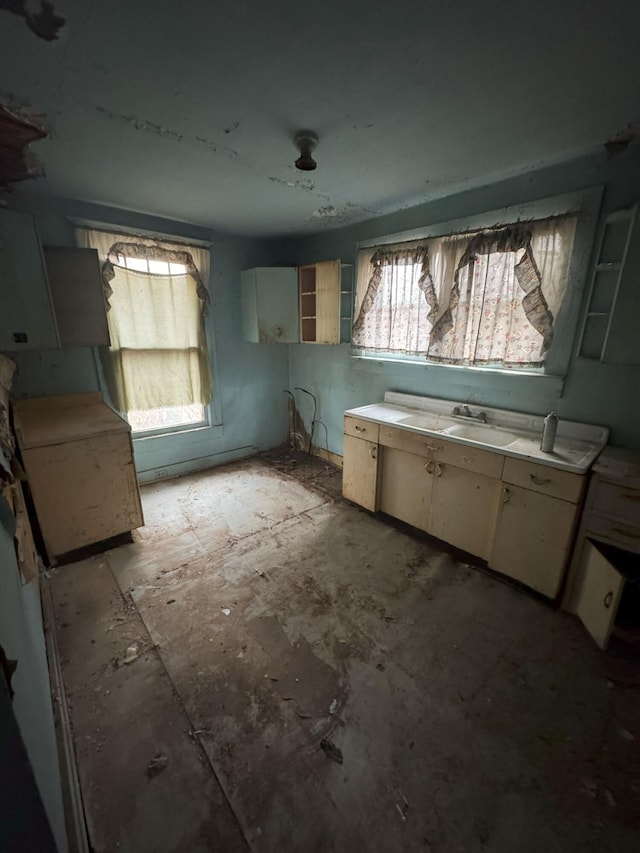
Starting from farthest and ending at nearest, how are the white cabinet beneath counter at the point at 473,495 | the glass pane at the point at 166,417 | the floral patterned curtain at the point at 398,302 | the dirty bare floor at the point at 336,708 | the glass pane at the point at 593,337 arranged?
the glass pane at the point at 166,417 → the floral patterned curtain at the point at 398,302 → the glass pane at the point at 593,337 → the white cabinet beneath counter at the point at 473,495 → the dirty bare floor at the point at 336,708

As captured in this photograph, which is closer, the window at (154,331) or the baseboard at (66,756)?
the baseboard at (66,756)

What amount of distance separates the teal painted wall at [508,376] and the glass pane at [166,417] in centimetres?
152

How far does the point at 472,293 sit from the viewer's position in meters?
2.52

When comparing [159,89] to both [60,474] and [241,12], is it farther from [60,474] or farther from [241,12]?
[60,474]

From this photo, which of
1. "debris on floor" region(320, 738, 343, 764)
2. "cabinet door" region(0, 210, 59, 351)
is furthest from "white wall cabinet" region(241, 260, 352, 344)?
"debris on floor" region(320, 738, 343, 764)

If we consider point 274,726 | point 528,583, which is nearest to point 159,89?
point 274,726

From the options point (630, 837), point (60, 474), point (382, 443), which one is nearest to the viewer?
point (630, 837)

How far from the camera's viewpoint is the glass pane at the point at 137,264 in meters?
3.02

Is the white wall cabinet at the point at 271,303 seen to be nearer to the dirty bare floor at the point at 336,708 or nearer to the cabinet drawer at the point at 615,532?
the dirty bare floor at the point at 336,708

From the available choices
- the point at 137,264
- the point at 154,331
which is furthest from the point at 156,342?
the point at 137,264

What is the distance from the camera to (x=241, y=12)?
3.34 feet

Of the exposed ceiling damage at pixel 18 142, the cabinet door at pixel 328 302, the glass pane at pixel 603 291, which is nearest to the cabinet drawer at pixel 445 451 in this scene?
the glass pane at pixel 603 291

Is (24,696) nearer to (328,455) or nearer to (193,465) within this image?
(193,465)

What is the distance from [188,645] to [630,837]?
1837 millimetres
